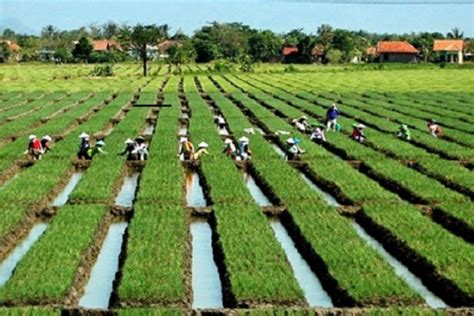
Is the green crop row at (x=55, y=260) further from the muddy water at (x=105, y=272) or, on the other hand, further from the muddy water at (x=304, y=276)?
the muddy water at (x=304, y=276)

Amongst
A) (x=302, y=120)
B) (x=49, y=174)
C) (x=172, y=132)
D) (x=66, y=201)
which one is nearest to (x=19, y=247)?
(x=66, y=201)

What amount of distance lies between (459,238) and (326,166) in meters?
7.20

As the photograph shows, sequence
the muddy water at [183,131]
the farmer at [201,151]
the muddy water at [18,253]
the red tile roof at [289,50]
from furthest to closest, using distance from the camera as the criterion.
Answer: the red tile roof at [289,50]
the muddy water at [183,131]
the farmer at [201,151]
the muddy water at [18,253]

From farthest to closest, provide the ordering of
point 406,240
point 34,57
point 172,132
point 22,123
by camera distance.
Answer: point 34,57, point 22,123, point 172,132, point 406,240

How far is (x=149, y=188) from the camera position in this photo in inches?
656

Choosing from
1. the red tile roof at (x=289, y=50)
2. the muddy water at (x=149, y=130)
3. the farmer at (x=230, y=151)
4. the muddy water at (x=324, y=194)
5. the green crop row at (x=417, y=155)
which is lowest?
the muddy water at (x=324, y=194)

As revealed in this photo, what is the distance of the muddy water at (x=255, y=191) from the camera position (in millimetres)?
16656

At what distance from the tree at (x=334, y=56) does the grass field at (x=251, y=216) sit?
235 feet

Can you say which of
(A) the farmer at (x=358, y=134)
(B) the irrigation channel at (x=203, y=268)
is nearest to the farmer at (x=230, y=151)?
(B) the irrigation channel at (x=203, y=268)

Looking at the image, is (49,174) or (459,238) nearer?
(459,238)

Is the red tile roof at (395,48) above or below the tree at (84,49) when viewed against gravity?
below

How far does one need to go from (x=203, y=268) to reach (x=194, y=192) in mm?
5601

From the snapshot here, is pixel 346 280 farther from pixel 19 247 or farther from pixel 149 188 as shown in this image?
pixel 149 188

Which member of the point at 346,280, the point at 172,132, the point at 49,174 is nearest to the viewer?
Result: the point at 346,280
